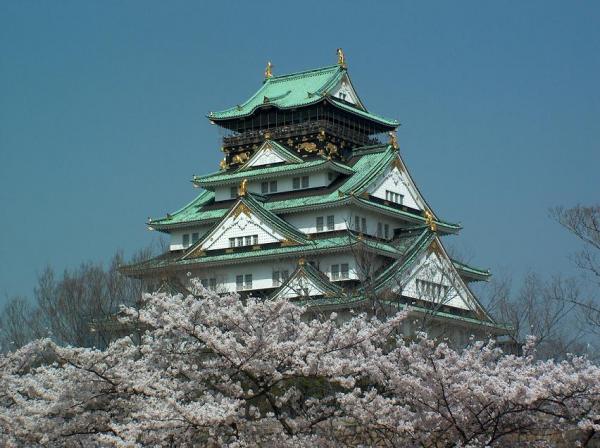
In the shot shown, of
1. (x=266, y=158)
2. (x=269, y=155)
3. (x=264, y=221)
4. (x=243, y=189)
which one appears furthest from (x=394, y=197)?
(x=243, y=189)

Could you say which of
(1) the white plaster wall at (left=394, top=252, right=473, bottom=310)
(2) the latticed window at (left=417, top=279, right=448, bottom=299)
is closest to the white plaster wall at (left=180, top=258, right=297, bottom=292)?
(1) the white plaster wall at (left=394, top=252, right=473, bottom=310)

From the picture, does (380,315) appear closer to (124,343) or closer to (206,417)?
(124,343)

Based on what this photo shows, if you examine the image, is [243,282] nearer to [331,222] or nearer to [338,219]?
[331,222]

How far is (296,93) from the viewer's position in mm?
56375

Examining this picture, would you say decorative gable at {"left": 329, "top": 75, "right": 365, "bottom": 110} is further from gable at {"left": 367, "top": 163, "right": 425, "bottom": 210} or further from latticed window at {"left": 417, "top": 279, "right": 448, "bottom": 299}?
latticed window at {"left": 417, "top": 279, "right": 448, "bottom": 299}

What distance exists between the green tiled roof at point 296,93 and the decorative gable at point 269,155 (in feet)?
7.37

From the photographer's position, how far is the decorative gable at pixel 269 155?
Result: 53.2m

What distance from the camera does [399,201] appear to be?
2114 inches

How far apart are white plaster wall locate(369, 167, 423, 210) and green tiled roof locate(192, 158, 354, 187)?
1591 millimetres

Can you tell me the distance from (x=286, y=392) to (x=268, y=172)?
3476 cm

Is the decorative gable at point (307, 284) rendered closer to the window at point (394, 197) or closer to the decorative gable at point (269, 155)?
the window at point (394, 197)

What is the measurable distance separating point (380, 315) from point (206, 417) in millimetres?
20582

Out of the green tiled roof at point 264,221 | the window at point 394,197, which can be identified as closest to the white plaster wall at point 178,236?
the green tiled roof at point 264,221

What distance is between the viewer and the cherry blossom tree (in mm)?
16938
